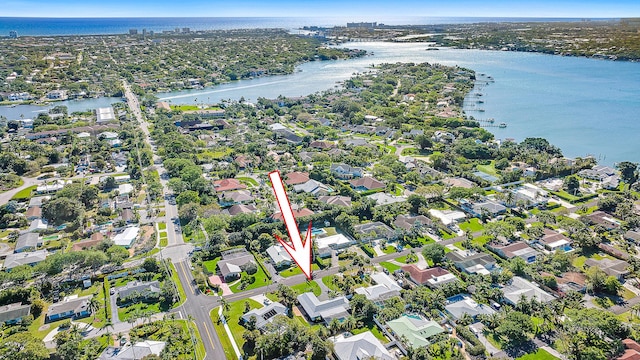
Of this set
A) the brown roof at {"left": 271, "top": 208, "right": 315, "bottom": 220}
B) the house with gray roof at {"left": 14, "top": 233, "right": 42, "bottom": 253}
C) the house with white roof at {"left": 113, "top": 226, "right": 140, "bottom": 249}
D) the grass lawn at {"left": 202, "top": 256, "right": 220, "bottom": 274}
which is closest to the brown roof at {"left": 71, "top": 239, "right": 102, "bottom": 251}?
the house with white roof at {"left": 113, "top": 226, "right": 140, "bottom": 249}

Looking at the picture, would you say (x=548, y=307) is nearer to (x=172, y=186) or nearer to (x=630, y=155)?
(x=172, y=186)

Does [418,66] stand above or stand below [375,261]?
above

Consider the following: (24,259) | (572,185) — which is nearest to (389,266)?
(572,185)

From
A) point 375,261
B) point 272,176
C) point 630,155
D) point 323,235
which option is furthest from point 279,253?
point 630,155

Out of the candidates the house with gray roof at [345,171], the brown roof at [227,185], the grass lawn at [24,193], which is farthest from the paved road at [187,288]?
the house with gray roof at [345,171]

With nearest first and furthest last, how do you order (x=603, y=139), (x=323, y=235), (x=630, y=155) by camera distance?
(x=323, y=235), (x=630, y=155), (x=603, y=139)

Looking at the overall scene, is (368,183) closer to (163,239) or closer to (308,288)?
(308,288)
